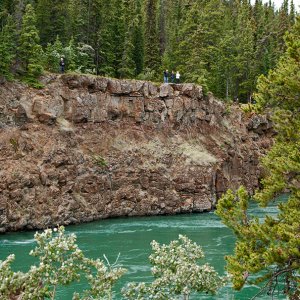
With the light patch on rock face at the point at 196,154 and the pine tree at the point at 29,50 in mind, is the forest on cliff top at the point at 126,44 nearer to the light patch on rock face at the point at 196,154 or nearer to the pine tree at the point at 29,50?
the pine tree at the point at 29,50

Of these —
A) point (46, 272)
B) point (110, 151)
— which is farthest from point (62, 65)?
point (46, 272)

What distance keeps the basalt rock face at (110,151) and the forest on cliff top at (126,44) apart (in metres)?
3.44

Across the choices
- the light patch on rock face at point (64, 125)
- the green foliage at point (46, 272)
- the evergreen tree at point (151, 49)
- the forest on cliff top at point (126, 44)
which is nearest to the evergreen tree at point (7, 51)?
the forest on cliff top at point (126, 44)

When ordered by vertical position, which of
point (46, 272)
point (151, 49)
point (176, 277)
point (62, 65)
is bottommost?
point (176, 277)

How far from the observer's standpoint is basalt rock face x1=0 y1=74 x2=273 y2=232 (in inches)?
1469

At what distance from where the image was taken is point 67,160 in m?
39.9

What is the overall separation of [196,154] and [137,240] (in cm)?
1648

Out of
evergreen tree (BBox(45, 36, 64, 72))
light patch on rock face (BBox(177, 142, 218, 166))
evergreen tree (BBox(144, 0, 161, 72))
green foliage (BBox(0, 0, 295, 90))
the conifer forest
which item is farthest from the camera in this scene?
evergreen tree (BBox(144, 0, 161, 72))

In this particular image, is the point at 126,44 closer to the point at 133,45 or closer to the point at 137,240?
the point at 133,45

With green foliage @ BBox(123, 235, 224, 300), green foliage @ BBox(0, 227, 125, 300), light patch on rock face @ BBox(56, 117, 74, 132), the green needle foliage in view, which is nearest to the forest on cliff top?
light patch on rock face @ BBox(56, 117, 74, 132)

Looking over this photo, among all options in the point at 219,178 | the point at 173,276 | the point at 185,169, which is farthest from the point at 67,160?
the point at 173,276

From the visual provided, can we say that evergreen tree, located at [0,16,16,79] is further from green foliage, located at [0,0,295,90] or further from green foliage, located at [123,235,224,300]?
green foliage, located at [123,235,224,300]

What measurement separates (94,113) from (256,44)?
4254cm

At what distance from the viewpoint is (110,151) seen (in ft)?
144
